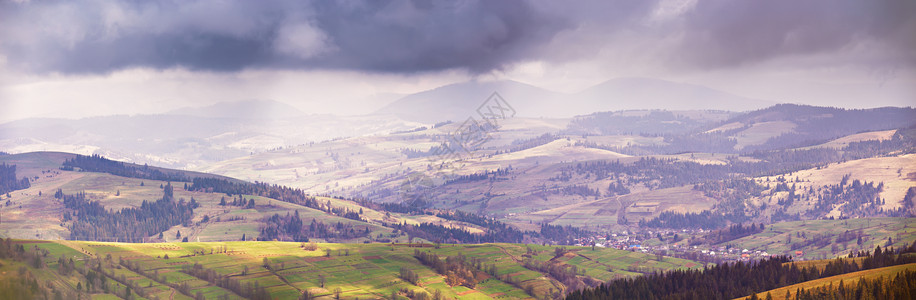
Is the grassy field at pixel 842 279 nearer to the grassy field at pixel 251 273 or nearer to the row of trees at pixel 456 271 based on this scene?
the grassy field at pixel 251 273

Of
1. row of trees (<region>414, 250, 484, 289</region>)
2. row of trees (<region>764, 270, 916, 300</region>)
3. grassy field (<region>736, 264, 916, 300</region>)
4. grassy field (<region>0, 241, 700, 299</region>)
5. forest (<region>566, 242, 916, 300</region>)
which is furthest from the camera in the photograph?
row of trees (<region>414, 250, 484, 289</region>)

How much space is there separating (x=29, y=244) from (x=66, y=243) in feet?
46.7

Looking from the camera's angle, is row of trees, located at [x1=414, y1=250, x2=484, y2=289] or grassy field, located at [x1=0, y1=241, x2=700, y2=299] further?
row of trees, located at [x1=414, y1=250, x2=484, y2=289]

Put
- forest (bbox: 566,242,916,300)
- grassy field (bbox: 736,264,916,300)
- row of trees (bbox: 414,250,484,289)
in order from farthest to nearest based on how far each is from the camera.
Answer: row of trees (bbox: 414,250,484,289)
forest (bbox: 566,242,916,300)
grassy field (bbox: 736,264,916,300)

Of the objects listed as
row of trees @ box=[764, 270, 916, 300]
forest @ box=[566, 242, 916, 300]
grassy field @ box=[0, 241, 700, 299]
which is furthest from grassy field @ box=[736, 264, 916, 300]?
grassy field @ box=[0, 241, 700, 299]

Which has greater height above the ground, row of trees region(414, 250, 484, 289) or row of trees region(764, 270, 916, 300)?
row of trees region(764, 270, 916, 300)

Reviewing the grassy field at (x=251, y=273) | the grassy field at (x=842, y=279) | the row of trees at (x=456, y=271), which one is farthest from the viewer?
the row of trees at (x=456, y=271)

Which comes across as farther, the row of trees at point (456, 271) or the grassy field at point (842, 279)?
the row of trees at point (456, 271)

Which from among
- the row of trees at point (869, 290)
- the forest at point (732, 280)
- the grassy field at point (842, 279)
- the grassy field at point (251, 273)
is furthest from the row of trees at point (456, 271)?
the row of trees at point (869, 290)

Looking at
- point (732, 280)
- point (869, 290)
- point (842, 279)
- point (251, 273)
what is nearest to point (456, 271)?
point (251, 273)

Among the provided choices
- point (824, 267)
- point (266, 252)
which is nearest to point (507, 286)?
point (266, 252)

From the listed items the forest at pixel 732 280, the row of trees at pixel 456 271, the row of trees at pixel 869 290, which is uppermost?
the row of trees at pixel 869 290

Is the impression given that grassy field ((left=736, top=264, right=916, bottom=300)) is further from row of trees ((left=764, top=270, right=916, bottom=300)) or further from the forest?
the forest

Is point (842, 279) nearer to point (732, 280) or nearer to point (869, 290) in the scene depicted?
point (869, 290)
